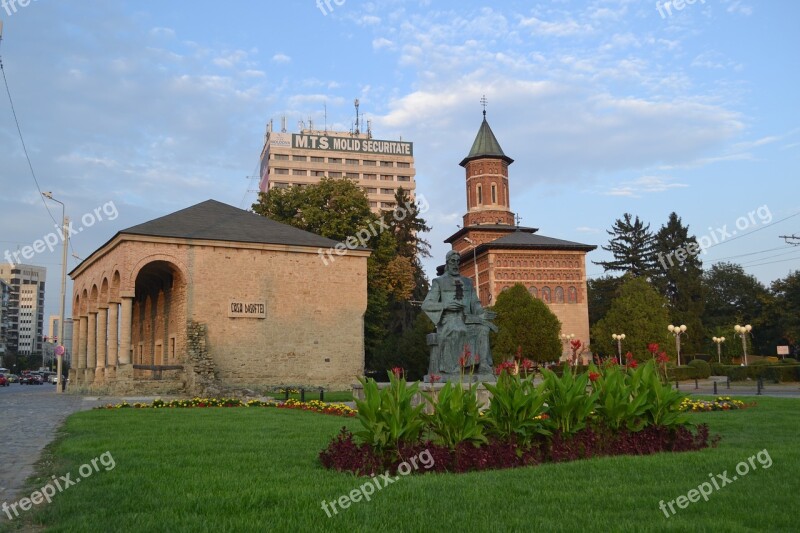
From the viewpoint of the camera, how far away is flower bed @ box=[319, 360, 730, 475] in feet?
23.5

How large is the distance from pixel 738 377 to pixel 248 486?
3797 cm

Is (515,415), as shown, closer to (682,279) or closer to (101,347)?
(101,347)

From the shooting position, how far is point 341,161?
10181 centimetres

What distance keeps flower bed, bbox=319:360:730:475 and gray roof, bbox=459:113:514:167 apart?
60739 millimetres

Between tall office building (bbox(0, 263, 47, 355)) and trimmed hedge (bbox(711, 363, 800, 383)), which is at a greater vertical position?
tall office building (bbox(0, 263, 47, 355))

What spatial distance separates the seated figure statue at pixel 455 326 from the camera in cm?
1280

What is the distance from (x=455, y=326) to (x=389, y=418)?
19.7ft

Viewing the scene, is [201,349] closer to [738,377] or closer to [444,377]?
[444,377]

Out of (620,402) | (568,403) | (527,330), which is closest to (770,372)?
(527,330)

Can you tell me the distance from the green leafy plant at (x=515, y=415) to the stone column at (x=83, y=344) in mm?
35646

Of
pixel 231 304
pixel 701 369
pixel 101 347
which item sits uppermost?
pixel 231 304

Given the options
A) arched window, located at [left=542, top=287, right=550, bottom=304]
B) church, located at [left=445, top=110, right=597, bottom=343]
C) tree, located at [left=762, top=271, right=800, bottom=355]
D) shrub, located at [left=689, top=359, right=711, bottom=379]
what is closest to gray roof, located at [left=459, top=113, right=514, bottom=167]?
church, located at [left=445, top=110, right=597, bottom=343]

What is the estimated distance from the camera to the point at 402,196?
185 ft

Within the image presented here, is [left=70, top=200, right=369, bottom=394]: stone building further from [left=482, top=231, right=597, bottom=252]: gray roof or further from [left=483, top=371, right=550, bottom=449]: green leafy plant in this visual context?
[left=482, top=231, right=597, bottom=252]: gray roof
